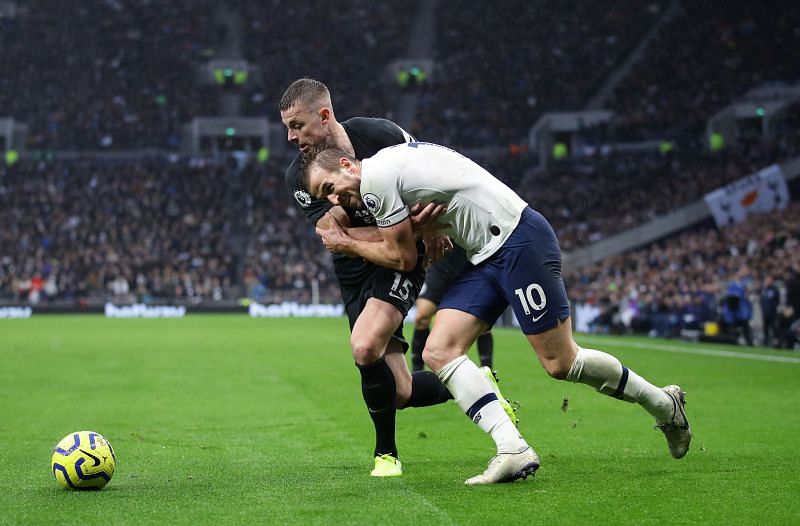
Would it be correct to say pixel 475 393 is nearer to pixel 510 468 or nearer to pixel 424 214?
pixel 510 468

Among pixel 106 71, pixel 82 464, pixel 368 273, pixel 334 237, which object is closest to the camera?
pixel 82 464

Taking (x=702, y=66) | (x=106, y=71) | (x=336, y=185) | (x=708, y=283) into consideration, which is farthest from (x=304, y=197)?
(x=106, y=71)

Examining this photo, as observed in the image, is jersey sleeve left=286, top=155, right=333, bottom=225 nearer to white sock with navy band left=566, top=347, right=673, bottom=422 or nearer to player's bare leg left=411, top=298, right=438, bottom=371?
white sock with navy band left=566, top=347, right=673, bottom=422

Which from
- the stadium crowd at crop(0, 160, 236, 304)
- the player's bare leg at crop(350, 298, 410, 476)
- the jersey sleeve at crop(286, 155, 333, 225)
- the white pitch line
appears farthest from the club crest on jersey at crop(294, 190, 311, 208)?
the stadium crowd at crop(0, 160, 236, 304)

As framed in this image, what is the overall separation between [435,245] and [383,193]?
0.72 m

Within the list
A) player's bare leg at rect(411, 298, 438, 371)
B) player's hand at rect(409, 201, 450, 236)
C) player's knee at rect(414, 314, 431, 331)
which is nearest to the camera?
player's hand at rect(409, 201, 450, 236)

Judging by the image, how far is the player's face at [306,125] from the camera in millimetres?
6199

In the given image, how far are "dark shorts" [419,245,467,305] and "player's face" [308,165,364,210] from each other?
4027 mm

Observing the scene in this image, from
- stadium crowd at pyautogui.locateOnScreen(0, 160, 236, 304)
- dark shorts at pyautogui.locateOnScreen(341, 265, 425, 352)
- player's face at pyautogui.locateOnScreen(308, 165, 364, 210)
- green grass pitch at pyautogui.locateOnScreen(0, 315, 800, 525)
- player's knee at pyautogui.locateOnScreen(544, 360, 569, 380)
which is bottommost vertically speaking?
stadium crowd at pyautogui.locateOnScreen(0, 160, 236, 304)

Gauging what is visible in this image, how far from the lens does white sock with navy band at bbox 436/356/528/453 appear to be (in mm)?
5699

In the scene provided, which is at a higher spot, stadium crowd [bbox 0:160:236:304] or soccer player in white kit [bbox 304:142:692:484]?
soccer player in white kit [bbox 304:142:692:484]

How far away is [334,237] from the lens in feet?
20.1

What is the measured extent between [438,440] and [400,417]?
1.67 meters

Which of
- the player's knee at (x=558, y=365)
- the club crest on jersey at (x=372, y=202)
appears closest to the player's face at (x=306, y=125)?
the club crest on jersey at (x=372, y=202)
